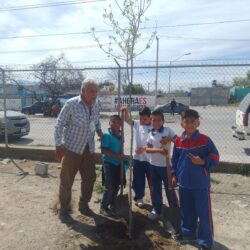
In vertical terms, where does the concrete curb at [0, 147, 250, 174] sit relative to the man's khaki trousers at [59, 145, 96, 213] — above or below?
below

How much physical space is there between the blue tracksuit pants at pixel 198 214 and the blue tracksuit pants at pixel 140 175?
1.13 metres

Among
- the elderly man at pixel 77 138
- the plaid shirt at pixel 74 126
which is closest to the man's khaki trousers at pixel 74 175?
the elderly man at pixel 77 138

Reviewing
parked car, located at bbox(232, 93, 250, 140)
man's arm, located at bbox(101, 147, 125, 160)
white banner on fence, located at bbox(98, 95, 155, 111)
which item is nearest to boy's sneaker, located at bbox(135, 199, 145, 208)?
man's arm, located at bbox(101, 147, 125, 160)

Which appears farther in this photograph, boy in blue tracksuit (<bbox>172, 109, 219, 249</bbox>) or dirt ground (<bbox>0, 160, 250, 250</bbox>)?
dirt ground (<bbox>0, 160, 250, 250</bbox>)

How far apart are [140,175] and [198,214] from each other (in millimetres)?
1458

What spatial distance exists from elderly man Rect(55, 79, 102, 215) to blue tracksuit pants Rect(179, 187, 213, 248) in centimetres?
146

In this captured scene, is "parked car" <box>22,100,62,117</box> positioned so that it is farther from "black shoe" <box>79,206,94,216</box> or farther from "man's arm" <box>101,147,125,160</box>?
"man's arm" <box>101,147,125,160</box>

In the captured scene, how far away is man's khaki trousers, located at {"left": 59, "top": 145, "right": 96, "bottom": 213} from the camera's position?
479 cm

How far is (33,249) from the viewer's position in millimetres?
4125

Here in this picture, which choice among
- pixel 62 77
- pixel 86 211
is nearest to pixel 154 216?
pixel 86 211

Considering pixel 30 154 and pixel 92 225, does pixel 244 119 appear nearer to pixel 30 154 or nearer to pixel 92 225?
pixel 30 154

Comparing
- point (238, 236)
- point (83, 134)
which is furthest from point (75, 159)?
point (238, 236)

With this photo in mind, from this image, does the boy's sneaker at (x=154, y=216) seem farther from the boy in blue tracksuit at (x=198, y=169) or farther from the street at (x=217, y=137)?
the street at (x=217, y=137)

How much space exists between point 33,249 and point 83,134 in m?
1.52
